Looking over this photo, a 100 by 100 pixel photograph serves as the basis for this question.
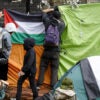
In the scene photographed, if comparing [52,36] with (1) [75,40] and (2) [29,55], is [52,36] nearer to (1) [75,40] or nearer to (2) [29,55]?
(1) [75,40]

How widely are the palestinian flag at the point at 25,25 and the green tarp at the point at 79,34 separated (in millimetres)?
656

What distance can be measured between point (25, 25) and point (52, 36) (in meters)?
1.09

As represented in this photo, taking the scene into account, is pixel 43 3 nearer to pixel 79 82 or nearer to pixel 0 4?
pixel 0 4

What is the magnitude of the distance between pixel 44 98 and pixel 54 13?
4.03m

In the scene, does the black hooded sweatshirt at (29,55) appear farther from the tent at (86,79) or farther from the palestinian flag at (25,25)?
the tent at (86,79)

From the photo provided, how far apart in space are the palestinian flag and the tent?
3.17 m

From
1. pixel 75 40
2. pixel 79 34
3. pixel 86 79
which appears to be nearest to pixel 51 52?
pixel 75 40

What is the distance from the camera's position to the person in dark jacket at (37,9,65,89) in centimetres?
1119

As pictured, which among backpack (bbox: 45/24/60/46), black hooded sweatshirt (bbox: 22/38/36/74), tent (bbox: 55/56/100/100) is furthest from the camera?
backpack (bbox: 45/24/60/46)

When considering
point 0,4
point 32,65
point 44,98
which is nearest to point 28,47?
point 32,65

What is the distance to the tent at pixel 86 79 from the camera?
817cm

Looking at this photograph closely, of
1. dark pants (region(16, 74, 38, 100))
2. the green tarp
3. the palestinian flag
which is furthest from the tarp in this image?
dark pants (region(16, 74, 38, 100))

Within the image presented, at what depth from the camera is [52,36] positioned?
11.0 meters

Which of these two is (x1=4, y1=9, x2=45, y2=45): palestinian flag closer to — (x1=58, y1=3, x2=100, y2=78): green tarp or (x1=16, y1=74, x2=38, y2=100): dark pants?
(x1=58, y1=3, x2=100, y2=78): green tarp
